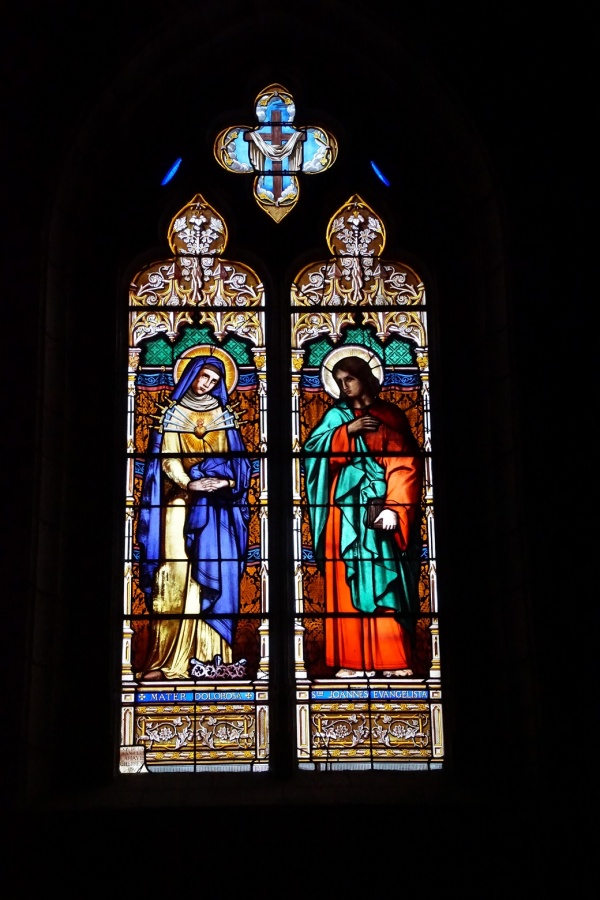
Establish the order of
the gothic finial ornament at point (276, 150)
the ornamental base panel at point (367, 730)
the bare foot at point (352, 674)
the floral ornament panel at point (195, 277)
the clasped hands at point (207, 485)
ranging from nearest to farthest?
the ornamental base panel at point (367, 730) < the bare foot at point (352, 674) < the clasped hands at point (207, 485) < the floral ornament panel at point (195, 277) < the gothic finial ornament at point (276, 150)

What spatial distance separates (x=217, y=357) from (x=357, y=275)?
84cm

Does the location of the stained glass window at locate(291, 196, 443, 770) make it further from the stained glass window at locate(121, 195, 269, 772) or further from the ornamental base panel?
the stained glass window at locate(121, 195, 269, 772)

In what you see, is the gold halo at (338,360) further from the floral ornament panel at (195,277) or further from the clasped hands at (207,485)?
the clasped hands at (207,485)

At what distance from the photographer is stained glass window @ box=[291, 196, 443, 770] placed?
6598 mm

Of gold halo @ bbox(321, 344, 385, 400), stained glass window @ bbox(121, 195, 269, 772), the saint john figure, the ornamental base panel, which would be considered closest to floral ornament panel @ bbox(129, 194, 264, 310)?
stained glass window @ bbox(121, 195, 269, 772)

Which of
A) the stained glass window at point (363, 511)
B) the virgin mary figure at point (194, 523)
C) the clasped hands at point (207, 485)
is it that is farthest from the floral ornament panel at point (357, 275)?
the clasped hands at point (207, 485)

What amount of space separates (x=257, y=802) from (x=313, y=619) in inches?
38.0

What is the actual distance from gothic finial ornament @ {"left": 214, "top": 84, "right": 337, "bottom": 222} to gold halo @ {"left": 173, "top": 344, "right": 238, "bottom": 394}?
33.2 inches

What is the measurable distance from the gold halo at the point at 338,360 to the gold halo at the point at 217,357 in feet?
1.47

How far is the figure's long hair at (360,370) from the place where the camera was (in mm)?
7172

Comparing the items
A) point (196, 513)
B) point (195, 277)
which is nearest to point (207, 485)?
point (196, 513)
